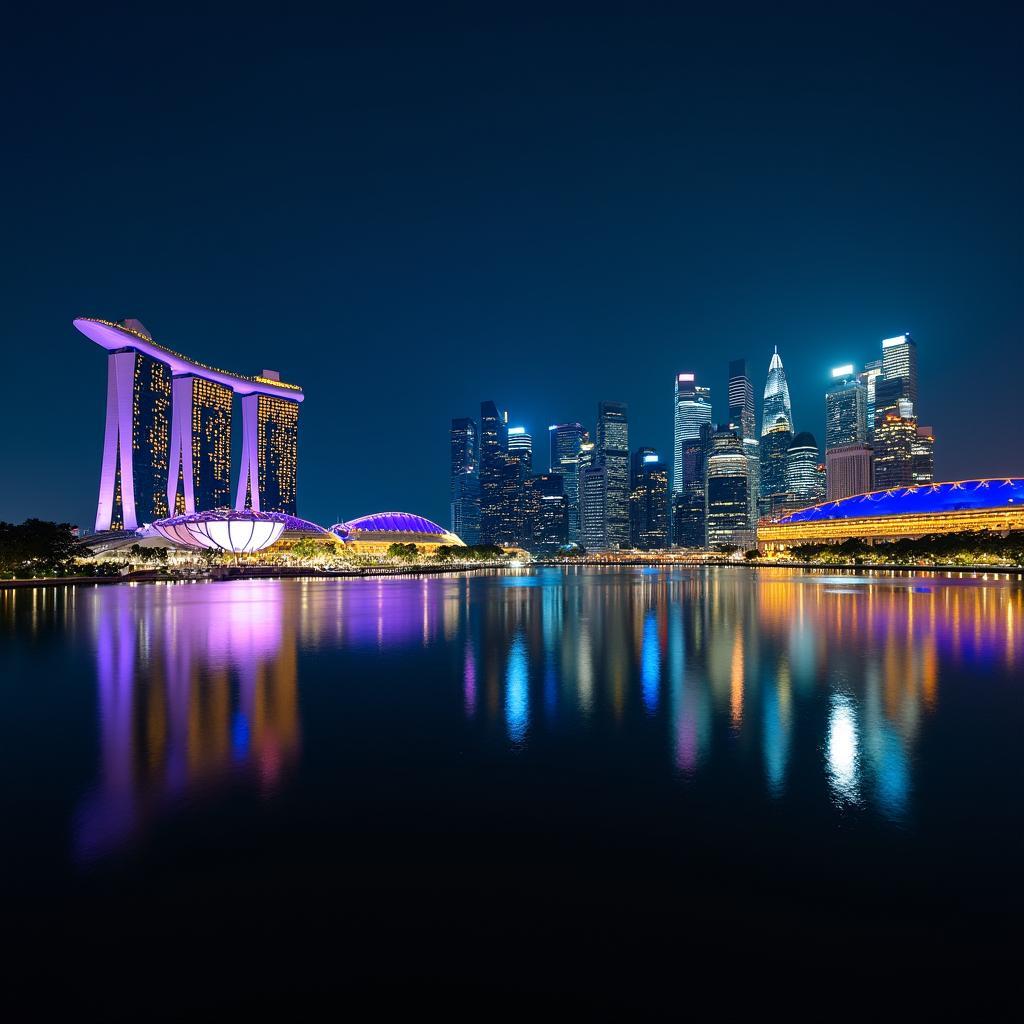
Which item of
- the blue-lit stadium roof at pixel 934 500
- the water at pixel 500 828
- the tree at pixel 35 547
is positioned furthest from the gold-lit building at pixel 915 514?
the tree at pixel 35 547

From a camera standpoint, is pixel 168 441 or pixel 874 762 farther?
pixel 168 441

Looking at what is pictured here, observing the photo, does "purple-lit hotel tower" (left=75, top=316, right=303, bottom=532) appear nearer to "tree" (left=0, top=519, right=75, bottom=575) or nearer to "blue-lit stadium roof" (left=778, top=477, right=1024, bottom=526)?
"tree" (left=0, top=519, right=75, bottom=575)

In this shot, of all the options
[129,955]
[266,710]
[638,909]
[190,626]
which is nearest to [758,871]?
[638,909]

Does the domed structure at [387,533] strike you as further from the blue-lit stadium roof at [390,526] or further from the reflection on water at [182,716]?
the reflection on water at [182,716]

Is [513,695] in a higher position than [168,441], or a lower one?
lower

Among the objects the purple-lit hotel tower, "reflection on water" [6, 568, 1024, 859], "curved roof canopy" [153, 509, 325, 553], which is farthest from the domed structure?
"reflection on water" [6, 568, 1024, 859]

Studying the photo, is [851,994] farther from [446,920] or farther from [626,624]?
[626,624]
